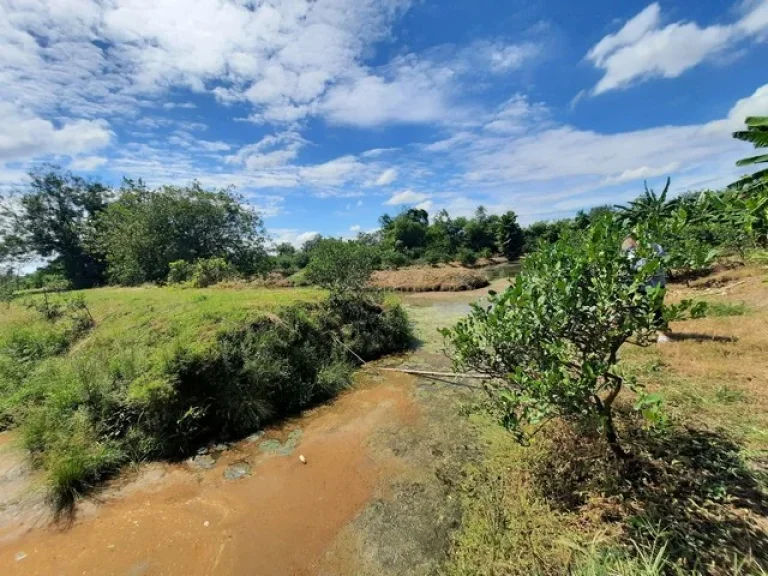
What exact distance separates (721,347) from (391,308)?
222 inches

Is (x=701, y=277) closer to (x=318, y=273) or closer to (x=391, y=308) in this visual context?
(x=391, y=308)

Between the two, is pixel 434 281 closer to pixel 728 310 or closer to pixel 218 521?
pixel 728 310

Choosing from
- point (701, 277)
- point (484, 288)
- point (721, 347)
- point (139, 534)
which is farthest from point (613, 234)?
point (484, 288)

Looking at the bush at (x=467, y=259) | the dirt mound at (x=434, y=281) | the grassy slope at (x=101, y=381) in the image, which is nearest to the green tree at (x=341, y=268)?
the grassy slope at (x=101, y=381)

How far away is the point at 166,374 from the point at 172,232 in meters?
14.6

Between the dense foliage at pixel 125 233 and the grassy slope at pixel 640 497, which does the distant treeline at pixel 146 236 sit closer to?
the dense foliage at pixel 125 233

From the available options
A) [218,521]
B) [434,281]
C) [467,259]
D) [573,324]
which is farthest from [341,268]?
[467,259]

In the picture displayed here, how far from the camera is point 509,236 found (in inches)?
1330

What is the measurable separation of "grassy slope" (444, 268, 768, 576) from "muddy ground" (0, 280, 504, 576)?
36 cm

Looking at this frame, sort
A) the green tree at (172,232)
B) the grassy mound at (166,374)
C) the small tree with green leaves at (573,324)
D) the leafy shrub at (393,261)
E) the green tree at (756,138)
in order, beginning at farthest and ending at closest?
the leafy shrub at (393,261), the green tree at (172,232), the green tree at (756,138), the grassy mound at (166,374), the small tree with green leaves at (573,324)

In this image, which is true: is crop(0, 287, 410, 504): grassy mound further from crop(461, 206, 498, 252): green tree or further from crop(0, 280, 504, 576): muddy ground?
crop(461, 206, 498, 252): green tree

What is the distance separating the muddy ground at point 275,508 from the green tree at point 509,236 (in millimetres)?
31474

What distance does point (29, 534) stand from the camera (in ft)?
10.3

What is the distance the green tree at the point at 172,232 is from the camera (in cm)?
1584
